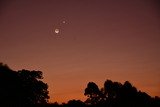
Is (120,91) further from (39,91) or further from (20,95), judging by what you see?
(20,95)

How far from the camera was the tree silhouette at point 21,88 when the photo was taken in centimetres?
8531

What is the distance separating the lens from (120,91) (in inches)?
5787

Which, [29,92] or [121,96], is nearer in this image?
[29,92]

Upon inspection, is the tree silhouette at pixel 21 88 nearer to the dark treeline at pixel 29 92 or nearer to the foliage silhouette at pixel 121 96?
the dark treeline at pixel 29 92

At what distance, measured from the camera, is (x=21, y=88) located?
301 ft

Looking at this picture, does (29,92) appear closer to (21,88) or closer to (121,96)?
(21,88)

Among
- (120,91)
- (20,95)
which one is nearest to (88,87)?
(120,91)

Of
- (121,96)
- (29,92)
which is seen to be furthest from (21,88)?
(121,96)

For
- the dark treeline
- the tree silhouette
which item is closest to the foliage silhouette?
the dark treeline

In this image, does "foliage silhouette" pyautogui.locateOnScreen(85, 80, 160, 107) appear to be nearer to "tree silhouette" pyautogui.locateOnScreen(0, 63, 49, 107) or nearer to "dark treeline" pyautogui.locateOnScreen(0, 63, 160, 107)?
"dark treeline" pyautogui.locateOnScreen(0, 63, 160, 107)

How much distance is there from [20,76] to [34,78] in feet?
14.3

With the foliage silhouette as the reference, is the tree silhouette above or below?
below

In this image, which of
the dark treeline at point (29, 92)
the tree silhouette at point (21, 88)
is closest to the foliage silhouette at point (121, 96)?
the dark treeline at point (29, 92)

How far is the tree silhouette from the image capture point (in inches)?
3359
